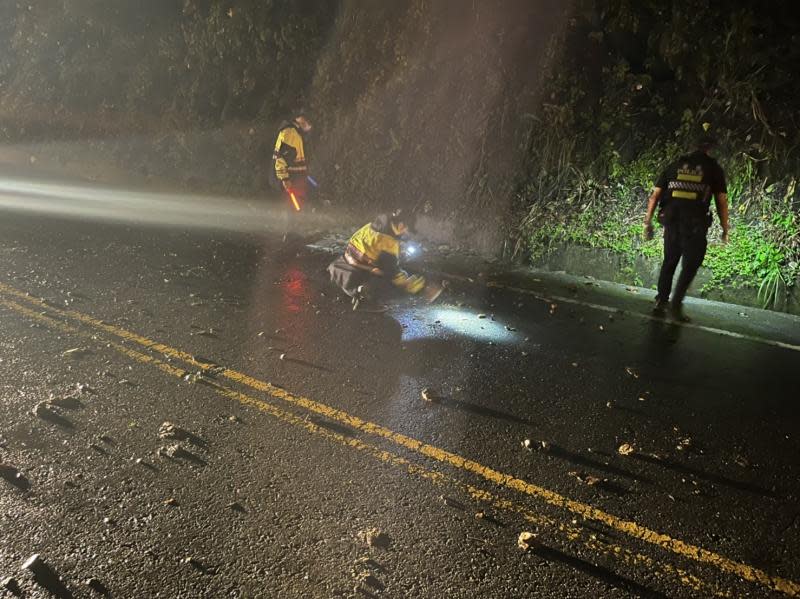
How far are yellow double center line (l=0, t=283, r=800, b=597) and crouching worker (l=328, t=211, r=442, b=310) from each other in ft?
7.16

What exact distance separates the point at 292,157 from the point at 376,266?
3.72m

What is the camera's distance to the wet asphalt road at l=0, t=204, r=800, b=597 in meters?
2.66

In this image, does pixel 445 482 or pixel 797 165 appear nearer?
pixel 445 482

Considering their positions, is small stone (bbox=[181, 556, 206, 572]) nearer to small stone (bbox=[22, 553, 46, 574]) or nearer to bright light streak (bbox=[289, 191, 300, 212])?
small stone (bbox=[22, 553, 46, 574])

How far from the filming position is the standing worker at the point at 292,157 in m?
9.09

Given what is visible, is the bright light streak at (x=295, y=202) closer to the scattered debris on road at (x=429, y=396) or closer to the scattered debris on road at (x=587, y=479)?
the scattered debris on road at (x=429, y=396)

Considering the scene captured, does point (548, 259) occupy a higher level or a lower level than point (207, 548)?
higher

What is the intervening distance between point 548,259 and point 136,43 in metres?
17.6

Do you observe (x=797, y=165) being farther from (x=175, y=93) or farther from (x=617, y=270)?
(x=175, y=93)

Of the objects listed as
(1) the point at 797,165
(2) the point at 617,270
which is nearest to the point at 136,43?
(2) the point at 617,270

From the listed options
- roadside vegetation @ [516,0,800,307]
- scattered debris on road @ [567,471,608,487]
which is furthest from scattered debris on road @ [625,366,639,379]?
roadside vegetation @ [516,0,800,307]

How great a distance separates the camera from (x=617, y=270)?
818cm

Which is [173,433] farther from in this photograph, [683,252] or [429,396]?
[683,252]

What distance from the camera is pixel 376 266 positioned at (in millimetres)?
6469
